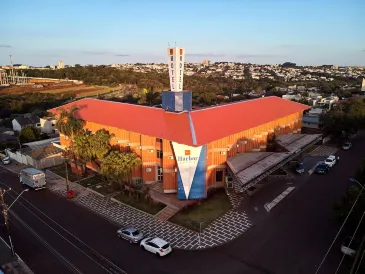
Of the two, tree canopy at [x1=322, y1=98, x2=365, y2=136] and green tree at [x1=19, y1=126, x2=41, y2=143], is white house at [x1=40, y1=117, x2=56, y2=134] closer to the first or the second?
green tree at [x1=19, y1=126, x2=41, y2=143]

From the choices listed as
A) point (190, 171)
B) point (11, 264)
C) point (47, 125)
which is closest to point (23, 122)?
point (47, 125)

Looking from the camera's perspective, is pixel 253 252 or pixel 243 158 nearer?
pixel 253 252

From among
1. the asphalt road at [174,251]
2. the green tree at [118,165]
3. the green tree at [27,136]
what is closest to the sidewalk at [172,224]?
the asphalt road at [174,251]

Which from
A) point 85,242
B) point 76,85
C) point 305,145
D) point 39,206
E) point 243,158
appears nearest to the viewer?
point 85,242

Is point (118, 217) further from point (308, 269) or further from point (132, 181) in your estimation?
point (308, 269)

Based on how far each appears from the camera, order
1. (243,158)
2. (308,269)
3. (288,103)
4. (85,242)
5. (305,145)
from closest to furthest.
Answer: (308,269) → (85,242) → (243,158) → (305,145) → (288,103)

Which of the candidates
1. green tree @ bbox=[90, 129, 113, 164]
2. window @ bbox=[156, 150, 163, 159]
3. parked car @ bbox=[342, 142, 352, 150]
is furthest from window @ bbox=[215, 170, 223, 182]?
parked car @ bbox=[342, 142, 352, 150]

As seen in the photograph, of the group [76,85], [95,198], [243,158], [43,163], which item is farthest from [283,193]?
[76,85]
